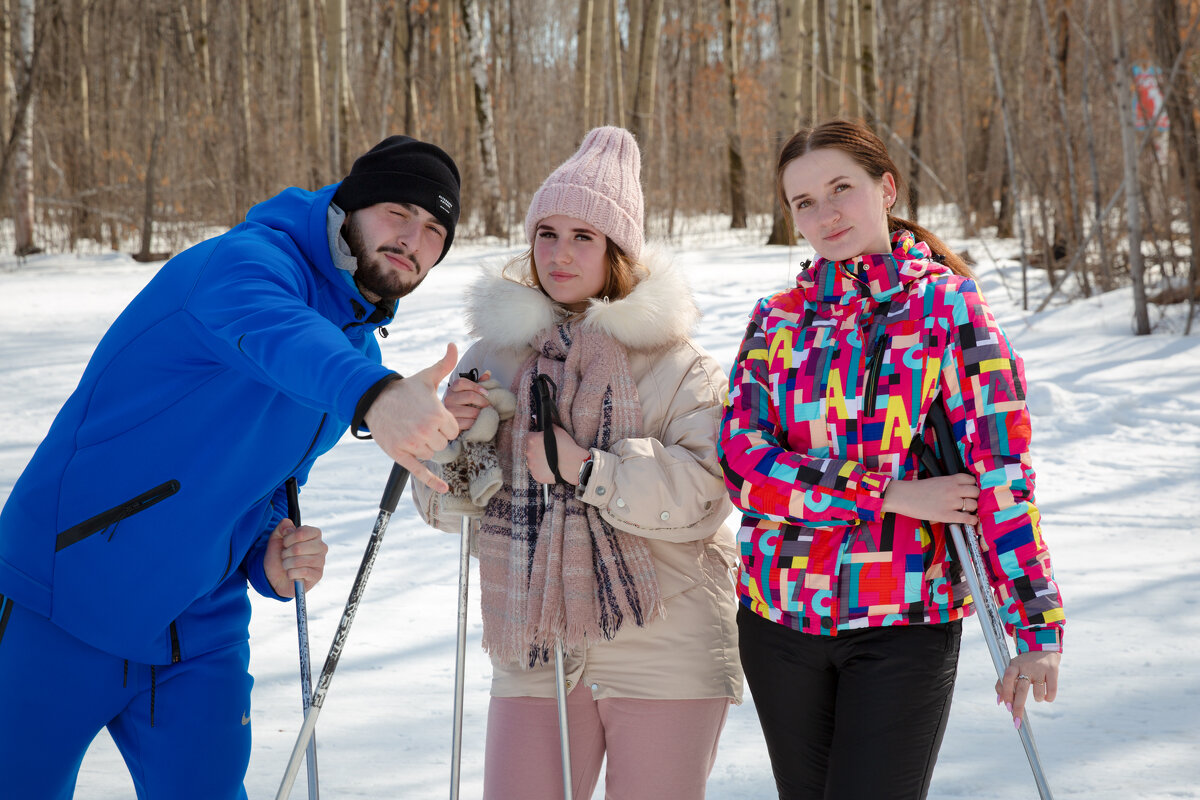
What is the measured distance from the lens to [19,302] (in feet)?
34.3

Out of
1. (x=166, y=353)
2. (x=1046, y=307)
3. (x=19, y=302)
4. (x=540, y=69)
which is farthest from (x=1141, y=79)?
(x=540, y=69)

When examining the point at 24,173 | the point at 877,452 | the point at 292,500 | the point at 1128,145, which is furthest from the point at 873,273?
the point at 24,173

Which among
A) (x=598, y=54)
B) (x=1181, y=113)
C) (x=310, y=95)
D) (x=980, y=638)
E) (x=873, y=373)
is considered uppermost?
(x=598, y=54)

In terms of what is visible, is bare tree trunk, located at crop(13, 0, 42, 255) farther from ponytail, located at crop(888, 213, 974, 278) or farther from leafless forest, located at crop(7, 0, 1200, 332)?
ponytail, located at crop(888, 213, 974, 278)

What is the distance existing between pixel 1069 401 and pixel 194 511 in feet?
20.5

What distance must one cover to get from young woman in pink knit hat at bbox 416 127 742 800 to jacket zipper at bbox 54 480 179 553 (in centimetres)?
60

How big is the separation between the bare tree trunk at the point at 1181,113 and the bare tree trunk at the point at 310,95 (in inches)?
442

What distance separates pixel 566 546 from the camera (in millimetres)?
2230

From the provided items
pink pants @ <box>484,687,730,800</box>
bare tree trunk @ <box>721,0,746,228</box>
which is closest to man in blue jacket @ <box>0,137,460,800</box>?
pink pants @ <box>484,687,730,800</box>

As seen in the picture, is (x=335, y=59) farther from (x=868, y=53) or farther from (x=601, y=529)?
(x=601, y=529)

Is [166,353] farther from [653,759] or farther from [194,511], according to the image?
[653,759]

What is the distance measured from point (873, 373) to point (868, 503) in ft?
0.85

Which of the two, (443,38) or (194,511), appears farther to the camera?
(443,38)

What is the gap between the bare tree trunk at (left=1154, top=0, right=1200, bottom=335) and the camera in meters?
8.24
